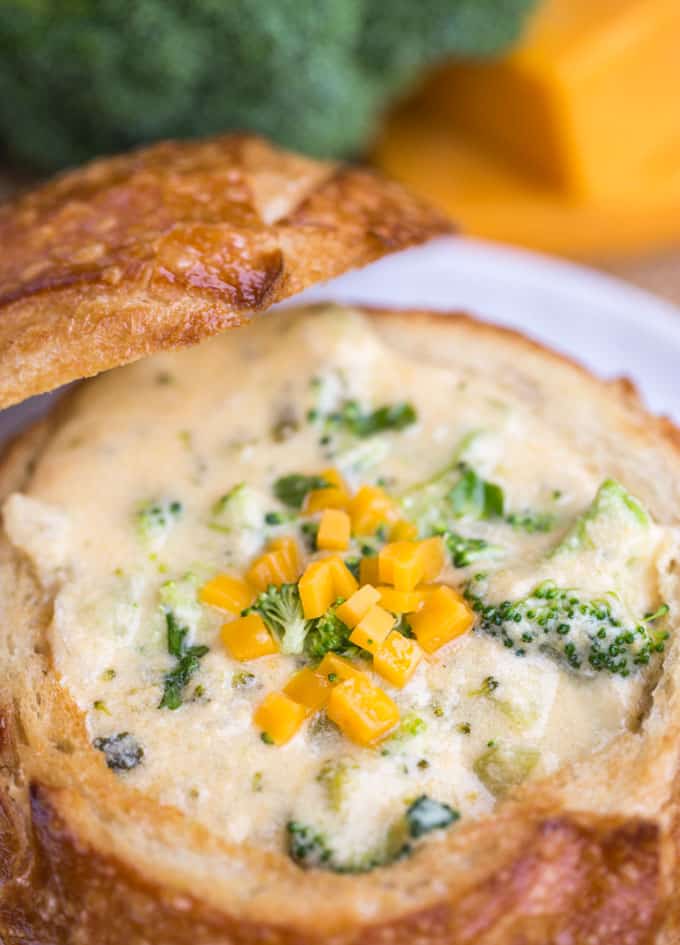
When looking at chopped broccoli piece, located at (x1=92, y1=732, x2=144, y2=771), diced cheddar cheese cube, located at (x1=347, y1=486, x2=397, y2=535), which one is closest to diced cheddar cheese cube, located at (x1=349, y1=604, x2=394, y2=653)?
diced cheddar cheese cube, located at (x1=347, y1=486, x2=397, y2=535)

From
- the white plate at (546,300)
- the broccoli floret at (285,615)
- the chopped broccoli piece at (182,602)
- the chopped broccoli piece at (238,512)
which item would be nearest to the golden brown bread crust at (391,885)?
the chopped broccoli piece at (182,602)

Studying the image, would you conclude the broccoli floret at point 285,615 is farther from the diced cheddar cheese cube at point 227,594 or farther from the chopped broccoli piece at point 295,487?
the chopped broccoli piece at point 295,487

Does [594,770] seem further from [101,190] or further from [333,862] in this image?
[101,190]

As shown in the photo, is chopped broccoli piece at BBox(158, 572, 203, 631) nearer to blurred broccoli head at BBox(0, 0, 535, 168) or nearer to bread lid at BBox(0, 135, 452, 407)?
bread lid at BBox(0, 135, 452, 407)

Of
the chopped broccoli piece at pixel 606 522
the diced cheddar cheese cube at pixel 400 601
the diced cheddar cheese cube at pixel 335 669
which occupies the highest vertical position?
the chopped broccoli piece at pixel 606 522

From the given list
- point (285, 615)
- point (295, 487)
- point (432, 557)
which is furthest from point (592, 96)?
point (285, 615)

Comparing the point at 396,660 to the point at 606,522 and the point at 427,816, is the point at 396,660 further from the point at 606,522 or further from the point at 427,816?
the point at 606,522
